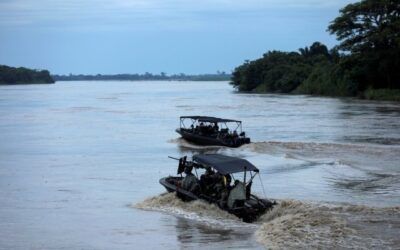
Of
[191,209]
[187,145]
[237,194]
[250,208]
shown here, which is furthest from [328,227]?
[187,145]

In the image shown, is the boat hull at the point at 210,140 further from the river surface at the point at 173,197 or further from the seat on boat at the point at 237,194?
the seat on boat at the point at 237,194

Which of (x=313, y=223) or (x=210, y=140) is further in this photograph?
(x=210, y=140)

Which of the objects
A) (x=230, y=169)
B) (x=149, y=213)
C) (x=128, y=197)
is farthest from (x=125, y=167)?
(x=230, y=169)

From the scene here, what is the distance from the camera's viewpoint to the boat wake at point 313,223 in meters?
14.4

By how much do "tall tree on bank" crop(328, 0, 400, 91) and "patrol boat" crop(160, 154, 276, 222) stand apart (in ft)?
175

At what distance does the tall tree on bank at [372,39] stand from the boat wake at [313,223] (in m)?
53.2

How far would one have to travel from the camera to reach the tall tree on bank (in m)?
69.5

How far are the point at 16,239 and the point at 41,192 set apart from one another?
655cm

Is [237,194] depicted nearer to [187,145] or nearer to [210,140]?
[210,140]

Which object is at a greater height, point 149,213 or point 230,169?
point 230,169

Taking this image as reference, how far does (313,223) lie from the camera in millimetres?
15625

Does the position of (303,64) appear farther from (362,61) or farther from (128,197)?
(128,197)

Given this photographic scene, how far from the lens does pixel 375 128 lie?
41.7 meters

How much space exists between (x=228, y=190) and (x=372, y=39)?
56.7m
